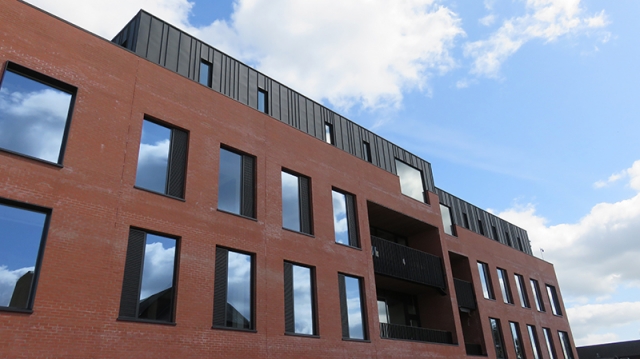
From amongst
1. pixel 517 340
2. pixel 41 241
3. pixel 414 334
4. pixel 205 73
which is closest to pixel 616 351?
pixel 517 340

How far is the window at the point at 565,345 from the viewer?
31.6 meters

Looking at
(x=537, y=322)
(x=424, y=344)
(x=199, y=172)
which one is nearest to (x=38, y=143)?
Answer: (x=199, y=172)

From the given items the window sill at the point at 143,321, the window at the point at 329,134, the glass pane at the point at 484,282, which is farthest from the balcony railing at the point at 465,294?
the window sill at the point at 143,321

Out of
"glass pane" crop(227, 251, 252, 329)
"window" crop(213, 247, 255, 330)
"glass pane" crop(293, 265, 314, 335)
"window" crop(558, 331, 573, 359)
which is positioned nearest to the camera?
"window" crop(213, 247, 255, 330)

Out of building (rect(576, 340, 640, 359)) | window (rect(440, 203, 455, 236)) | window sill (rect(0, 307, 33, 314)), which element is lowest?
window sill (rect(0, 307, 33, 314))

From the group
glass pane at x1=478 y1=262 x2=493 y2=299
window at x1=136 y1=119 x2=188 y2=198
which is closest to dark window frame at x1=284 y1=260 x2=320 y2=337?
window at x1=136 y1=119 x2=188 y2=198

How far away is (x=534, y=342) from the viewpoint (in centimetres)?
2884

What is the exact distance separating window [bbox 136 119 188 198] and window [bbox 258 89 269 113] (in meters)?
Answer: 4.03

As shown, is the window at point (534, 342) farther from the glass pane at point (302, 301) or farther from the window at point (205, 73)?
the window at point (205, 73)

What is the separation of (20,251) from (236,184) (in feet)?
21.5

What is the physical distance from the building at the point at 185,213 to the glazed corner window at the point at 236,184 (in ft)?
0.16

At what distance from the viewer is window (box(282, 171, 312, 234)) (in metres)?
16.8

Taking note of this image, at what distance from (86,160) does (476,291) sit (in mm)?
20403

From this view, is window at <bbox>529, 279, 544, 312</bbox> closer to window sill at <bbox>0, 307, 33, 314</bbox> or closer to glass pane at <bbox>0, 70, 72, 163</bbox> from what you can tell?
glass pane at <bbox>0, 70, 72, 163</bbox>
